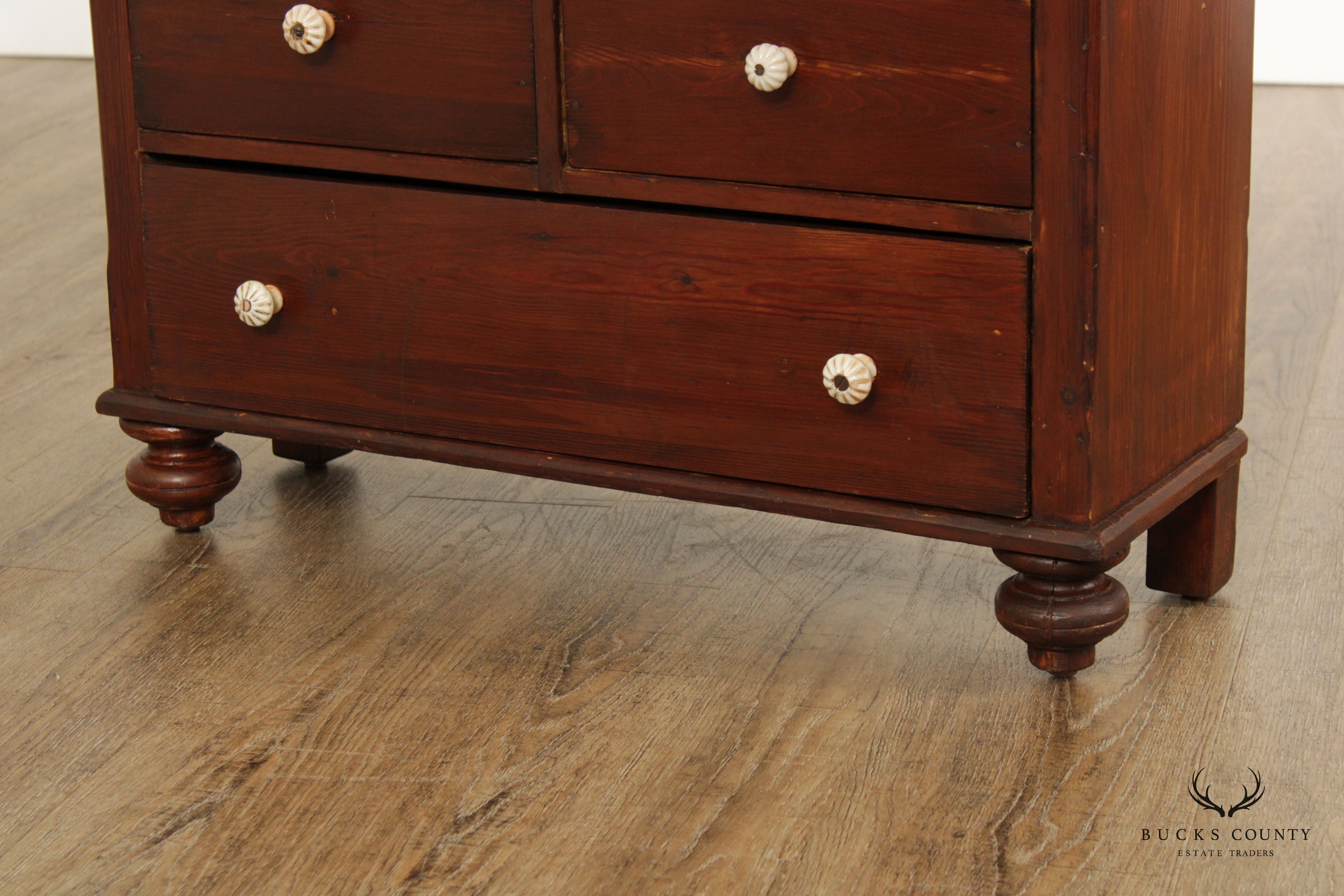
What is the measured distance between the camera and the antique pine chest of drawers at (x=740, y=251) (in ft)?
3.92

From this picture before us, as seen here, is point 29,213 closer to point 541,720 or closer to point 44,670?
point 44,670

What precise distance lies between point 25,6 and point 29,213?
181 cm

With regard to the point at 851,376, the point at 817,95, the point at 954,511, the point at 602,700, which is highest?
the point at 817,95

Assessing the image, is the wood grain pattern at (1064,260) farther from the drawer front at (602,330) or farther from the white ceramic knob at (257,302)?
the white ceramic knob at (257,302)

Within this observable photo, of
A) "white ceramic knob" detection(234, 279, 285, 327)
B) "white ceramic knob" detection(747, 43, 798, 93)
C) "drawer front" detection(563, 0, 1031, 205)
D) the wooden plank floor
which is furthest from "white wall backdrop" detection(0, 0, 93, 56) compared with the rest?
"white ceramic knob" detection(747, 43, 798, 93)

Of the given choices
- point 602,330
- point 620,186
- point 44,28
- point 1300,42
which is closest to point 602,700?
point 602,330

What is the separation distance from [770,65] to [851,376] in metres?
0.23

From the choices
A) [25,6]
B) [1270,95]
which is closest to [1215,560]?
[1270,95]

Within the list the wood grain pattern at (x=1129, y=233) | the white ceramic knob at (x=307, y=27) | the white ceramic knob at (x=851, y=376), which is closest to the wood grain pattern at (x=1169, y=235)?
the wood grain pattern at (x=1129, y=233)

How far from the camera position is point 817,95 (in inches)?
48.4

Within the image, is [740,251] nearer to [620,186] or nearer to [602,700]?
[620,186]

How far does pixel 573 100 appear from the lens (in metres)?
1.33

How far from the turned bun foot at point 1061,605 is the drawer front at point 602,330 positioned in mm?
67

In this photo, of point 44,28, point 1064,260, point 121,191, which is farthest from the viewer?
point 44,28
